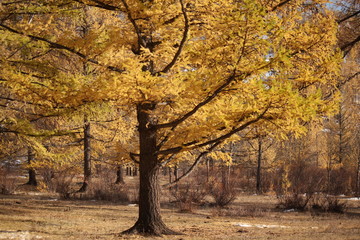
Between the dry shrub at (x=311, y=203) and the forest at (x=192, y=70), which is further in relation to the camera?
the dry shrub at (x=311, y=203)

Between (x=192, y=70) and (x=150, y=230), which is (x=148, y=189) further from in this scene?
(x=192, y=70)

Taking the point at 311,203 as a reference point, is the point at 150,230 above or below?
above

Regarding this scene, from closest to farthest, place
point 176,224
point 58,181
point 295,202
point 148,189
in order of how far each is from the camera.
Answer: point 148,189 → point 176,224 → point 295,202 → point 58,181

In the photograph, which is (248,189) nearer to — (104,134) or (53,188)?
(104,134)

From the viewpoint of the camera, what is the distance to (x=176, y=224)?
8.88 metres

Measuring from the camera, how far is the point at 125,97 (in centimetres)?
561

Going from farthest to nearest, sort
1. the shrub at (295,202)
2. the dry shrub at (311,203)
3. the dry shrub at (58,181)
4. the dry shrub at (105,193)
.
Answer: the dry shrub at (105,193)
the dry shrub at (58,181)
the shrub at (295,202)
the dry shrub at (311,203)

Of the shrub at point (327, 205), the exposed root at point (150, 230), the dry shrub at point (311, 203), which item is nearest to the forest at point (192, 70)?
the exposed root at point (150, 230)

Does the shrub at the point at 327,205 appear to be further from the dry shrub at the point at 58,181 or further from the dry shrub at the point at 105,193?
the dry shrub at the point at 58,181

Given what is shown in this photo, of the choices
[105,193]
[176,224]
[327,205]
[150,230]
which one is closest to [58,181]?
[105,193]

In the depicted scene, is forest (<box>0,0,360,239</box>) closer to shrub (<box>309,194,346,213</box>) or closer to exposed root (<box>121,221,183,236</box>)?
exposed root (<box>121,221,183,236</box>)

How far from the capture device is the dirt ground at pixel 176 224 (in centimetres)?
692

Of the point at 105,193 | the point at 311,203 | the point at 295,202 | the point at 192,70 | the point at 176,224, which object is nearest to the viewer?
the point at 192,70

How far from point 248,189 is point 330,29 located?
18.8 meters
